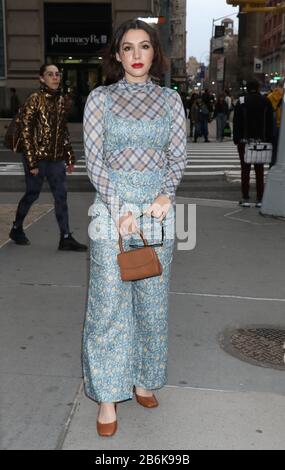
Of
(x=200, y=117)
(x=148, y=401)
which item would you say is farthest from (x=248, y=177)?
(x=200, y=117)

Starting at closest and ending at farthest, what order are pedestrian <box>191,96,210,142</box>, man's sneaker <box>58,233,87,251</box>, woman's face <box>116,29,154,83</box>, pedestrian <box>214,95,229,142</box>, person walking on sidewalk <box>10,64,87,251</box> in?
woman's face <box>116,29,154,83</box> → person walking on sidewalk <box>10,64,87,251</box> → man's sneaker <box>58,233,87,251</box> → pedestrian <box>191,96,210,142</box> → pedestrian <box>214,95,229,142</box>

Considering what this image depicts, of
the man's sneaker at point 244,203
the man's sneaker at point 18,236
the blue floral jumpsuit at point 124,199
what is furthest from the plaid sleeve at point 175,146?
the man's sneaker at point 244,203

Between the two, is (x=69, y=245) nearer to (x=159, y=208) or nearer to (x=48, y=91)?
(x=48, y=91)

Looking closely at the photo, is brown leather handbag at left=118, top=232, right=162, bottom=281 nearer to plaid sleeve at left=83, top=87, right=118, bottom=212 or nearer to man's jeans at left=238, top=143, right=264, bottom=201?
plaid sleeve at left=83, top=87, right=118, bottom=212

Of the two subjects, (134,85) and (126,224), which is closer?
(126,224)

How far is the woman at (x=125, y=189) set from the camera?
3.06 m

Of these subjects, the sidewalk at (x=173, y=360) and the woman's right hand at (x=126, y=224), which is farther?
the sidewalk at (x=173, y=360)

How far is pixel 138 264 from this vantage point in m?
3.02

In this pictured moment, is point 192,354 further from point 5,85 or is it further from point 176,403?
point 5,85

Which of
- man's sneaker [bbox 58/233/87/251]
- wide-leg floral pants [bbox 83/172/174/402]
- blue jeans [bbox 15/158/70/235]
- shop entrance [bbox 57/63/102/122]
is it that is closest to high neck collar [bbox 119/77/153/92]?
wide-leg floral pants [bbox 83/172/174/402]

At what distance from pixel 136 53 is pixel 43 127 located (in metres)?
3.61

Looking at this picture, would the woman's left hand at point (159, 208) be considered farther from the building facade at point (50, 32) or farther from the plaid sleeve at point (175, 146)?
the building facade at point (50, 32)

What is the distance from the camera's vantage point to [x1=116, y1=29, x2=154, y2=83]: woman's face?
3.12m
